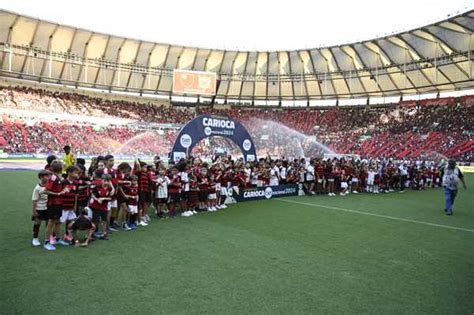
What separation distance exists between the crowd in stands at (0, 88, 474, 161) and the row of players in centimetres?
2199

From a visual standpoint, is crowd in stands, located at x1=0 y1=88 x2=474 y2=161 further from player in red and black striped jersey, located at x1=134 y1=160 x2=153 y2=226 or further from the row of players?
player in red and black striped jersey, located at x1=134 y1=160 x2=153 y2=226

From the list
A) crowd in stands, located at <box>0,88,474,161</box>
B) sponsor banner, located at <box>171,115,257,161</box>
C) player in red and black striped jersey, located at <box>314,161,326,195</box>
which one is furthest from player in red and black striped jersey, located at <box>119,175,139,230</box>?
crowd in stands, located at <box>0,88,474,161</box>

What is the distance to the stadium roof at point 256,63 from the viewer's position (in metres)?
35.6

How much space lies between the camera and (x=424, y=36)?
34156 millimetres

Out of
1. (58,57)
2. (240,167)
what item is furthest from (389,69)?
(58,57)

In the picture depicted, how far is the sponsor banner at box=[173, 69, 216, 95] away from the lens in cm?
4144

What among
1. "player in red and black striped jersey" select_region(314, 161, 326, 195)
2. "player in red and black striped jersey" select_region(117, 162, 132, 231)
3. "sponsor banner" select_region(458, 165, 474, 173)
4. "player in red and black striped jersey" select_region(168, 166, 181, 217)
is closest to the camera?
"player in red and black striped jersey" select_region(117, 162, 132, 231)

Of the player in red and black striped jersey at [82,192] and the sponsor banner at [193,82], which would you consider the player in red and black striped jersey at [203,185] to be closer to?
the player in red and black striped jersey at [82,192]

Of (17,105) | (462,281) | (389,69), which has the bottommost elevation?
(462,281)

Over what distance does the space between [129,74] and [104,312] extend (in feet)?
154

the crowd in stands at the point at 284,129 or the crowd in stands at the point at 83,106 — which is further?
the crowd in stands at the point at 83,106

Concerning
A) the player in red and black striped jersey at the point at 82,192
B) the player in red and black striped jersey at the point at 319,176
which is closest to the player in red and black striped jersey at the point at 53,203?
the player in red and black striped jersey at the point at 82,192

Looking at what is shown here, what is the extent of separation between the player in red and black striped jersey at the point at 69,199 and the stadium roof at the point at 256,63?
108ft

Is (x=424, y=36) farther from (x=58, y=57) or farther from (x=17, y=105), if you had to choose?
(x=17, y=105)
